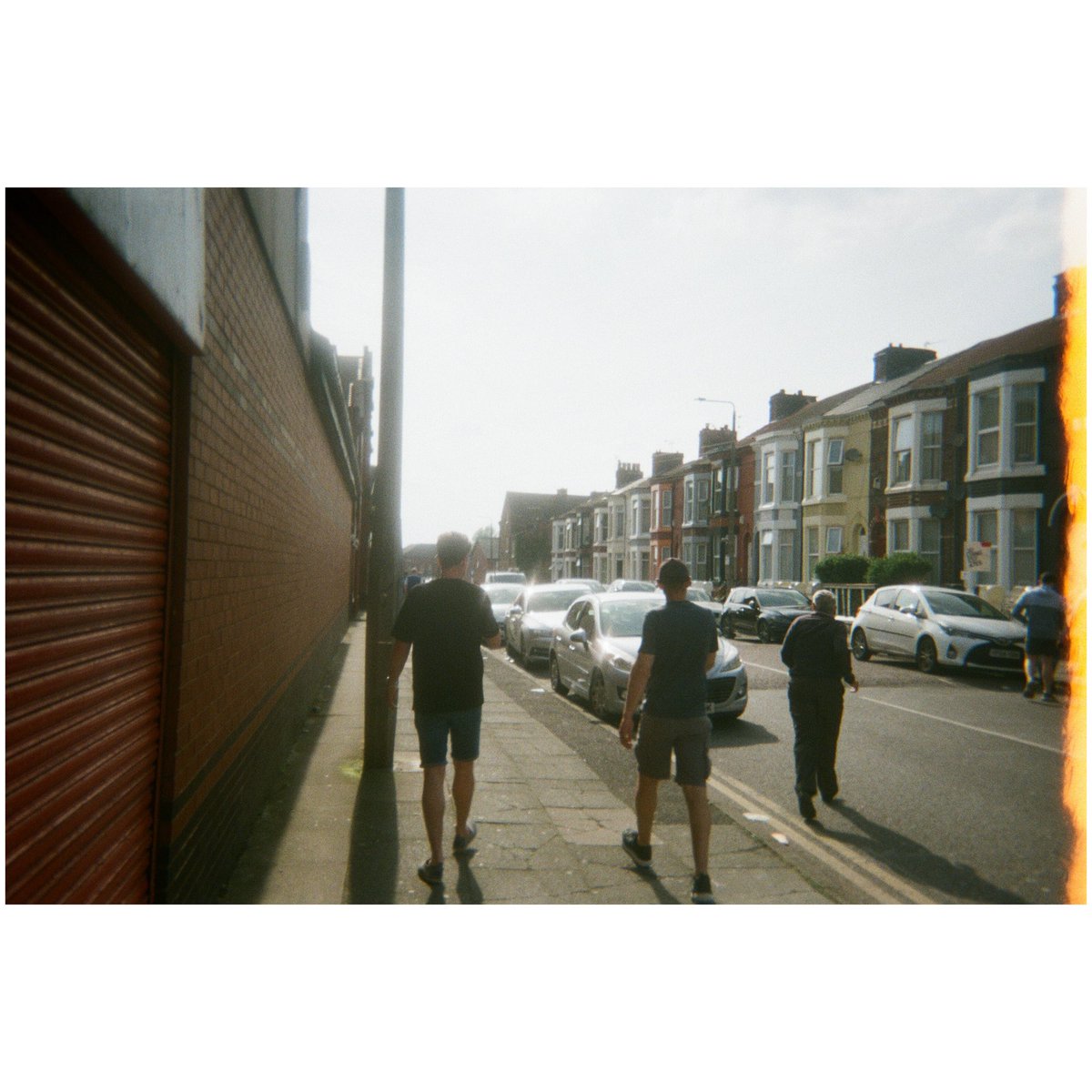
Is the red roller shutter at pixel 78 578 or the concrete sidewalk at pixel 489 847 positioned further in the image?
the concrete sidewalk at pixel 489 847

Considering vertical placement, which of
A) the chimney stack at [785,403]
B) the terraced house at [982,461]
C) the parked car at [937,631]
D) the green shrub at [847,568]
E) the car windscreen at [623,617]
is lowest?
the parked car at [937,631]

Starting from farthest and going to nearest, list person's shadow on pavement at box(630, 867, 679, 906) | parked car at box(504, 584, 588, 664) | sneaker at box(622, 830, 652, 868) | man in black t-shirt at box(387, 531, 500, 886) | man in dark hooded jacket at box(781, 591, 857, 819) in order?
parked car at box(504, 584, 588, 664), man in dark hooded jacket at box(781, 591, 857, 819), sneaker at box(622, 830, 652, 868), man in black t-shirt at box(387, 531, 500, 886), person's shadow on pavement at box(630, 867, 679, 906)

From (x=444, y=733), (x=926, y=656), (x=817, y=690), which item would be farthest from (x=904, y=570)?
(x=444, y=733)

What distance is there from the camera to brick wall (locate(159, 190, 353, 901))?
354 centimetres

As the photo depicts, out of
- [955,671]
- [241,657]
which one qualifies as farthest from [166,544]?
[955,671]

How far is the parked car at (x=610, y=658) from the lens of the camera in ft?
30.8

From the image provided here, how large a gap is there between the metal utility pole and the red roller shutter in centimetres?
331

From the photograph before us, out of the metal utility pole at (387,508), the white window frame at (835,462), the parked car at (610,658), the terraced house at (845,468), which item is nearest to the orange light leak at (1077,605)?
the parked car at (610,658)

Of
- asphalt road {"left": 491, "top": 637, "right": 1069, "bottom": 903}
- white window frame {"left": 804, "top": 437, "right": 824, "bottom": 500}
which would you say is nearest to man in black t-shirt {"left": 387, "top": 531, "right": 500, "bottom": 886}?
asphalt road {"left": 491, "top": 637, "right": 1069, "bottom": 903}

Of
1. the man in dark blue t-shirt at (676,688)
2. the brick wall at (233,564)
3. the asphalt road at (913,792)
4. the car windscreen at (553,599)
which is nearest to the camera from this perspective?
the brick wall at (233,564)

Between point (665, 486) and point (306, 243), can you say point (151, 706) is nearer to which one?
point (306, 243)

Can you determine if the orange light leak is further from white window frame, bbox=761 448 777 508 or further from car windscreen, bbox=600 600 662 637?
white window frame, bbox=761 448 777 508

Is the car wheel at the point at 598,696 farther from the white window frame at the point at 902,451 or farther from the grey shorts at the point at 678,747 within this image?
the white window frame at the point at 902,451

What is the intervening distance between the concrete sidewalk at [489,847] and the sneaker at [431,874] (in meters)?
0.05
